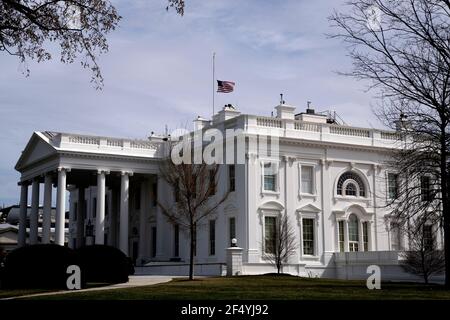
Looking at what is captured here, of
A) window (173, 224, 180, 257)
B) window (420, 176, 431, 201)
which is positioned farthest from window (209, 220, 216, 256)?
window (420, 176, 431, 201)

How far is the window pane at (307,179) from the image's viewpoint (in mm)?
49500

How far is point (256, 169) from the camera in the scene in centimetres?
4734

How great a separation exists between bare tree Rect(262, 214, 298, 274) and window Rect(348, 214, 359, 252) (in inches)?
197

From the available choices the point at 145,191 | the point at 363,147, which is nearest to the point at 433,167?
the point at 363,147

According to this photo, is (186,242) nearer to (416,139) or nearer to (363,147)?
(363,147)

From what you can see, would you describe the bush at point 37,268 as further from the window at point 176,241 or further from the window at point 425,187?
the window at point 176,241

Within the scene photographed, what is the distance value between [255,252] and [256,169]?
5.51 m

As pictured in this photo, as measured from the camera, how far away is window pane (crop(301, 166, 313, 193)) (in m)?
49.5

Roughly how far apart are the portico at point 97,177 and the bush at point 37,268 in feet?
79.0

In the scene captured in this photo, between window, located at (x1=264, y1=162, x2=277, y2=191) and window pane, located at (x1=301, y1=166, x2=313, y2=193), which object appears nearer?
window, located at (x1=264, y1=162, x2=277, y2=191)

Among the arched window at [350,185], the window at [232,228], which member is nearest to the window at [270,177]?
the window at [232,228]

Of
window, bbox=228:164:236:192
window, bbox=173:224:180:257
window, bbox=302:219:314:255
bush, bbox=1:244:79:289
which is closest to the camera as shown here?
bush, bbox=1:244:79:289

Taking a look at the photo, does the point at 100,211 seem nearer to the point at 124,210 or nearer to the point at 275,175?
the point at 124,210

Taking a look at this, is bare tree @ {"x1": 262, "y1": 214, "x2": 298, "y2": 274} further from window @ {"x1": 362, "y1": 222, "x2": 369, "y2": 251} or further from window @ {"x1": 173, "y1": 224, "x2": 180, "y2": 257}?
window @ {"x1": 173, "y1": 224, "x2": 180, "y2": 257}
